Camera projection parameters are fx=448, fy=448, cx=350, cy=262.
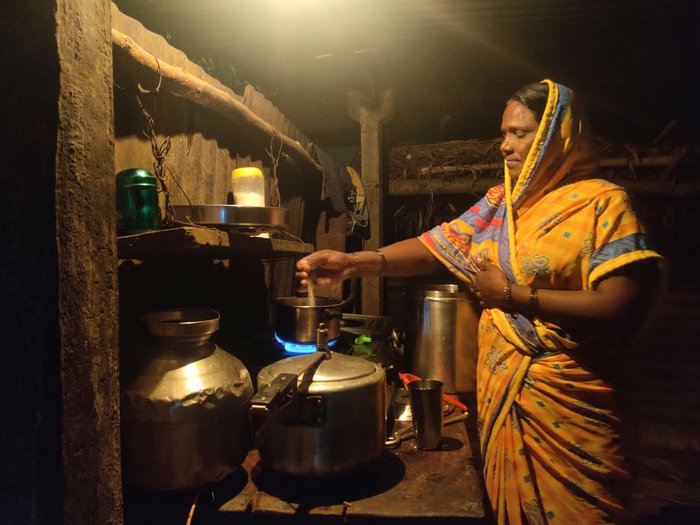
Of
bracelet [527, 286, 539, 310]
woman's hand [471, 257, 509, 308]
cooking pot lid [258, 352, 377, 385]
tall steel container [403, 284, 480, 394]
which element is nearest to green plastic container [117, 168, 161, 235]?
cooking pot lid [258, 352, 377, 385]

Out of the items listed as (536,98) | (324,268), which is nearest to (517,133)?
(536,98)

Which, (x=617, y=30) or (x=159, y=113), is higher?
(x=617, y=30)

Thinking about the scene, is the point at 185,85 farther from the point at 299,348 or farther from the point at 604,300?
the point at 604,300

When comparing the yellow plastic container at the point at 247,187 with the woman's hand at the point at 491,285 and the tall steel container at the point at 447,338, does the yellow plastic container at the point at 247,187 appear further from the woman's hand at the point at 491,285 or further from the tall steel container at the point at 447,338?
the tall steel container at the point at 447,338

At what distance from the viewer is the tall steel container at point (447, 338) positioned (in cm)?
359

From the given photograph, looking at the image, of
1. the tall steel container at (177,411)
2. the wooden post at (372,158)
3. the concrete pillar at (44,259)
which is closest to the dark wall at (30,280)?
the concrete pillar at (44,259)

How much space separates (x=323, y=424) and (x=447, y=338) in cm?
224

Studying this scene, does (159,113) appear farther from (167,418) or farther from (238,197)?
(167,418)

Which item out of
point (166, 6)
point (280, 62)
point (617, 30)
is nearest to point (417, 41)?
point (280, 62)

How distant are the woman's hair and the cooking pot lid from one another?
1.32 metres

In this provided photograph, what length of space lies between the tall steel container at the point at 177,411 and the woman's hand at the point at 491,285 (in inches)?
43.4

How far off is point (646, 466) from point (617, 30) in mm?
4120

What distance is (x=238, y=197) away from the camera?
2.33 m

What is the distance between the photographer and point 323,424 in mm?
1565
